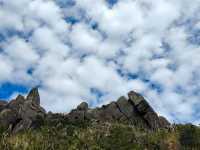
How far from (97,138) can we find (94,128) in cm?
563

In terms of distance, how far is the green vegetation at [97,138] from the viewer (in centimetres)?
16462

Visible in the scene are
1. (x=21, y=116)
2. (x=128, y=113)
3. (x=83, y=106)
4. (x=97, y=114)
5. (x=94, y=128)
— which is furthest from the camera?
(x=83, y=106)

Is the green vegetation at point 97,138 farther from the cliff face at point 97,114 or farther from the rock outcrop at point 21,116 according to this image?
the rock outcrop at point 21,116

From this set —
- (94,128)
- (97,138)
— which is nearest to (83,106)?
(94,128)

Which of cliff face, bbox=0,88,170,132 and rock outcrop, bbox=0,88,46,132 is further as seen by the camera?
cliff face, bbox=0,88,170,132

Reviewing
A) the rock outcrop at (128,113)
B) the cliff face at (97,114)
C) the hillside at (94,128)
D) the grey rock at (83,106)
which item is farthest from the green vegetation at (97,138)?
the grey rock at (83,106)

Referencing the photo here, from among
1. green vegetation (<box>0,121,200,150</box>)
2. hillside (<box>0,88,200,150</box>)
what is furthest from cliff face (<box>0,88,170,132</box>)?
green vegetation (<box>0,121,200,150</box>)

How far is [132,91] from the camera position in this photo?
19500 centimetres

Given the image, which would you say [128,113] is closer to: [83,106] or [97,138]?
[83,106]

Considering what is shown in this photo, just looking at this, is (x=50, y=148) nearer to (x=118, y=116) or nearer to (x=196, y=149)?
(x=118, y=116)

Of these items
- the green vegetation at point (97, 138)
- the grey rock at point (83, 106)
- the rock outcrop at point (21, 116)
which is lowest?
the green vegetation at point (97, 138)

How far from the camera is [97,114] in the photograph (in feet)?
623

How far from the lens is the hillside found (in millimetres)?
167375

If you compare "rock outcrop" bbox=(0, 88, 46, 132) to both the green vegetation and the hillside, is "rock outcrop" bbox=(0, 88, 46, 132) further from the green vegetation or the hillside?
the green vegetation
